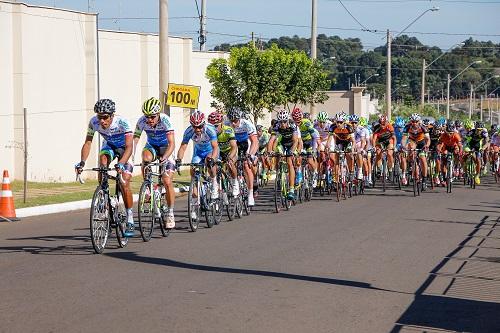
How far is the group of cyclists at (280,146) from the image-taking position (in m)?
12.8

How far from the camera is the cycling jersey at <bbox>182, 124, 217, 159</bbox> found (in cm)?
1560

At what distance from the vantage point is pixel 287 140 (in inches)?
772

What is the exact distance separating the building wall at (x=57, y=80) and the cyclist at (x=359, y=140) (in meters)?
10.2

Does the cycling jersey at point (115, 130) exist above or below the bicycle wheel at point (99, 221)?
above

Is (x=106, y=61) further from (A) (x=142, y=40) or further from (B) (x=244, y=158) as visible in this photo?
(B) (x=244, y=158)

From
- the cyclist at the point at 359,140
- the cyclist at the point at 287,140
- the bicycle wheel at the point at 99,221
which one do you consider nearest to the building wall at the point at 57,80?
the cyclist at the point at 359,140

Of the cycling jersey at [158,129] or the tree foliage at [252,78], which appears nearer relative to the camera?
the cycling jersey at [158,129]

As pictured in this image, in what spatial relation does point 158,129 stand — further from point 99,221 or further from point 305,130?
point 305,130

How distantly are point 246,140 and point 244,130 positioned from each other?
32 cm

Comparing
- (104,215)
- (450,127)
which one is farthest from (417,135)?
(104,215)

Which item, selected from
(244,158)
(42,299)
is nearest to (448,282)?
(42,299)

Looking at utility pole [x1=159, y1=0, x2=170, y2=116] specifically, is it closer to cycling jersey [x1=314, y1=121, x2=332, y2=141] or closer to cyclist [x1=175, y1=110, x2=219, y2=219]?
cycling jersey [x1=314, y1=121, x2=332, y2=141]

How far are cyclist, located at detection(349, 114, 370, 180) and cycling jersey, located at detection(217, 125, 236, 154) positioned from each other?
6963mm

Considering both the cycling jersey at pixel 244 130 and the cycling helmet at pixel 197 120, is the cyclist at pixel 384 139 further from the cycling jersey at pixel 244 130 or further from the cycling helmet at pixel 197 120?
the cycling helmet at pixel 197 120
